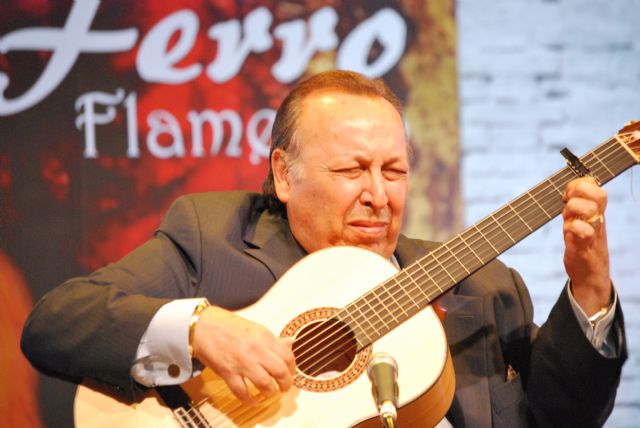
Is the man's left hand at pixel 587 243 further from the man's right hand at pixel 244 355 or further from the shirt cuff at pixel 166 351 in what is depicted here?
the shirt cuff at pixel 166 351

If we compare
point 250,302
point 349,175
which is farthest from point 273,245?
point 349,175

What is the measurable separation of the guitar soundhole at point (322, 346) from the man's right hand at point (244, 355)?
11cm

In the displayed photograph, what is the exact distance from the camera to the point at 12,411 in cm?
309

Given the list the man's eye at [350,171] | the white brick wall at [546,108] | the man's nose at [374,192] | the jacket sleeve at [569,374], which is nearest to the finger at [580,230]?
the jacket sleeve at [569,374]

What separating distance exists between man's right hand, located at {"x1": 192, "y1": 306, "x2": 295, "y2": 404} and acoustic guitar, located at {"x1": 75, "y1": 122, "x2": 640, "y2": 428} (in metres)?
0.07

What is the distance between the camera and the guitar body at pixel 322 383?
1.94 meters

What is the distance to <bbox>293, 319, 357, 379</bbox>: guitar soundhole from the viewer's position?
2.06 metres

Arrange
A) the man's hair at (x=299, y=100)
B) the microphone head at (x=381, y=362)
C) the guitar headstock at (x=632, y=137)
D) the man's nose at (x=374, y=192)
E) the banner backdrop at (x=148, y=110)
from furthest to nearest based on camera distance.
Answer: the banner backdrop at (x=148, y=110) < the man's hair at (x=299, y=100) < the man's nose at (x=374, y=192) < the guitar headstock at (x=632, y=137) < the microphone head at (x=381, y=362)

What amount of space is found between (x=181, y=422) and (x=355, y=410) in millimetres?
414

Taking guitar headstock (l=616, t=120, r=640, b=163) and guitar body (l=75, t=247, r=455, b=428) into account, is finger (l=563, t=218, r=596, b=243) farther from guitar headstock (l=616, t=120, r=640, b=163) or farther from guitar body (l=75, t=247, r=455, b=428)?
guitar body (l=75, t=247, r=455, b=428)

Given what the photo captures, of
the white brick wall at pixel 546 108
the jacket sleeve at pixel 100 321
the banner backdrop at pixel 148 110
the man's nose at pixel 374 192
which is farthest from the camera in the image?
the white brick wall at pixel 546 108

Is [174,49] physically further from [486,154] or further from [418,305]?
[418,305]

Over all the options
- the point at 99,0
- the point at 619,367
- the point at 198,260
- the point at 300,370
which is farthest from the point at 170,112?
the point at 619,367

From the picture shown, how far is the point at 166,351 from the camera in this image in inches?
77.3
